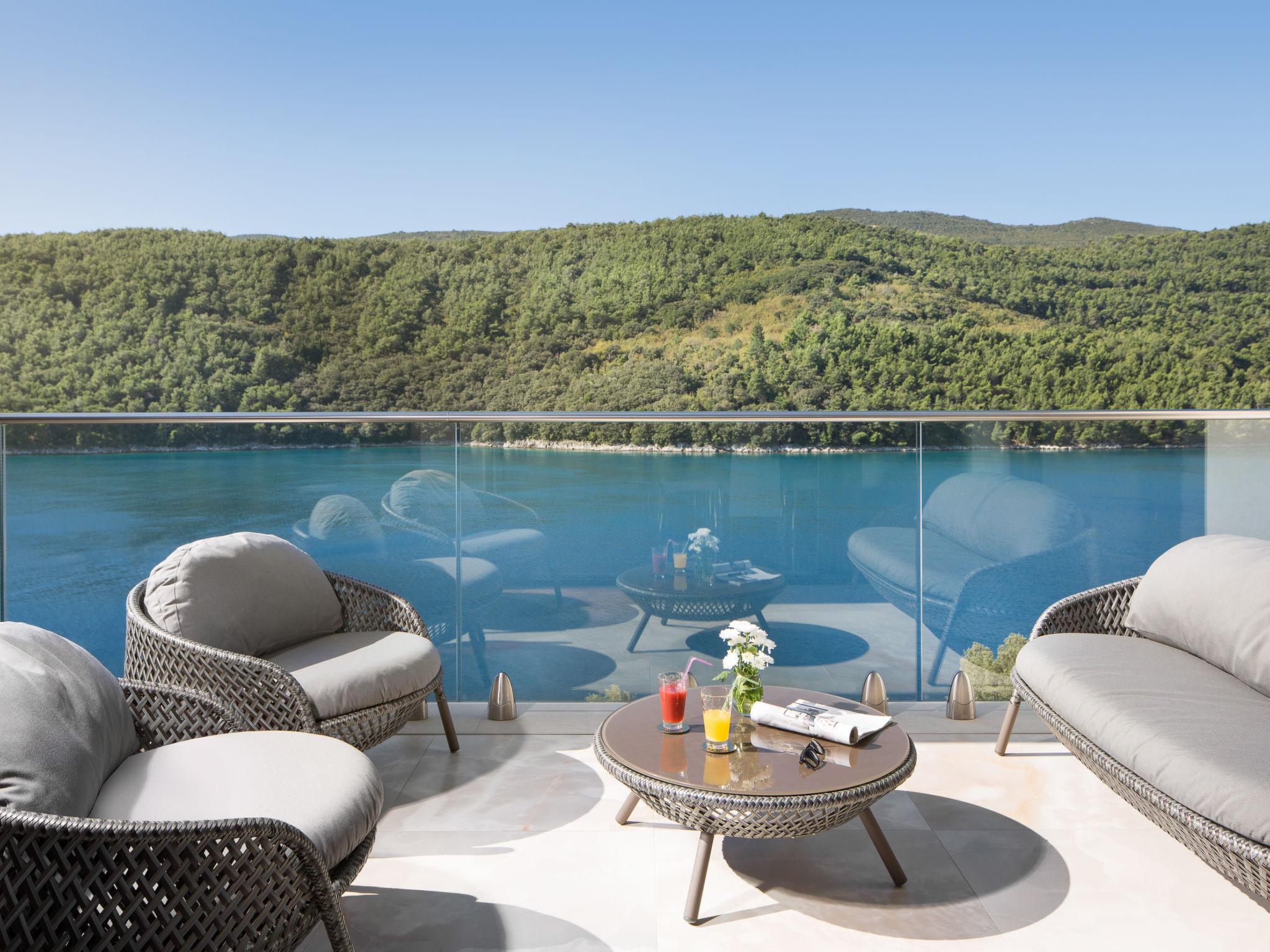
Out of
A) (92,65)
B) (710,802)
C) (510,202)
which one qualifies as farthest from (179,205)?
(710,802)

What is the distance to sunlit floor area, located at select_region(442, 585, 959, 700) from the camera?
311cm

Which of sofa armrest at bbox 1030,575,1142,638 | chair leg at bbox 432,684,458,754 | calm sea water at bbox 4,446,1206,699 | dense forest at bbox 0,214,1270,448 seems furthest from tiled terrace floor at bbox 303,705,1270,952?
dense forest at bbox 0,214,1270,448

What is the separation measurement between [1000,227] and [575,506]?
87.7 ft

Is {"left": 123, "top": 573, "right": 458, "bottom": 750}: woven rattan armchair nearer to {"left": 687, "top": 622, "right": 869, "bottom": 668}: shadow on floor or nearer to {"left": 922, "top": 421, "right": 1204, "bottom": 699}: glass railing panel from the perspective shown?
{"left": 687, "top": 622, "right": 869, "bottom": 668}: shadow on floor

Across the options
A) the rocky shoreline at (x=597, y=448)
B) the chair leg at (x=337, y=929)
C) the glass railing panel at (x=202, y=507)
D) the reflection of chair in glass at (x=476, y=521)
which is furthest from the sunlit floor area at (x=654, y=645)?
the chair leg at (x=337, y=929)

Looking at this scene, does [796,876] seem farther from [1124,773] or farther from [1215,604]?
[1215,604]

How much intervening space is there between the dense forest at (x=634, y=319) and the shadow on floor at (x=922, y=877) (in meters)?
22.9

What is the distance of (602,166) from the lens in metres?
26.3

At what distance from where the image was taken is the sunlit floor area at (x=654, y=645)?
10.2 ft

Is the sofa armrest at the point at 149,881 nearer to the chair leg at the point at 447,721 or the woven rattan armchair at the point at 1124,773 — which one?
the chair leg at the point at 447,721

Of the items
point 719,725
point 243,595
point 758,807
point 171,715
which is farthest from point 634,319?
point 758,807

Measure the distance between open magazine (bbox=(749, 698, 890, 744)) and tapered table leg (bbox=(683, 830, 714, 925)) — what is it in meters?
0.34

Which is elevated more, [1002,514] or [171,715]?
[1002,514]

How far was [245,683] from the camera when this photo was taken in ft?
6.88
